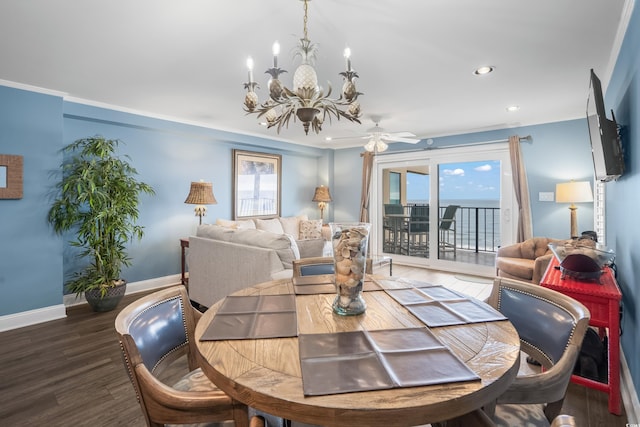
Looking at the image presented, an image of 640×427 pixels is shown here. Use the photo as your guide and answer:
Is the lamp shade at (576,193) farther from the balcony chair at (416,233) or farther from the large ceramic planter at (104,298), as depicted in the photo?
the large ceramic planter at (104,298)

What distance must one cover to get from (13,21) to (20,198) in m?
1.86

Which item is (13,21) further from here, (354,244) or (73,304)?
(73,304)

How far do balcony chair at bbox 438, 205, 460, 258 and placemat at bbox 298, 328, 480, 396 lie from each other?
5.13 meters

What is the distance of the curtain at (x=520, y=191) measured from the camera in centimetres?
469

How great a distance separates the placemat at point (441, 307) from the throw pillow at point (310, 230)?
170 inches

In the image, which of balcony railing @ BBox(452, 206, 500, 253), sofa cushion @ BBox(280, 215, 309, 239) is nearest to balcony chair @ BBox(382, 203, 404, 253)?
balcony railing @ BBox(452, 206, 500, 253)

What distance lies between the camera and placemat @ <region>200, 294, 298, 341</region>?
1135 mm

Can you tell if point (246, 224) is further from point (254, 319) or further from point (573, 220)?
point (573, 220)

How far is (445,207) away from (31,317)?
5984 millimetres

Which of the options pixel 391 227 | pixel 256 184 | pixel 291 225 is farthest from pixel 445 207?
pixel 256 184

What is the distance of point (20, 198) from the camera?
10.5 ft

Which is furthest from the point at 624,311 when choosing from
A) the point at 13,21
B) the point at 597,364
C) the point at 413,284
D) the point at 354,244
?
the point at 13,21

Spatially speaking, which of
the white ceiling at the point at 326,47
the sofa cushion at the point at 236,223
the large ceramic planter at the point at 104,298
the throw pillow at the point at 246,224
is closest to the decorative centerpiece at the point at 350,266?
the white ceiling at the point at 326,47

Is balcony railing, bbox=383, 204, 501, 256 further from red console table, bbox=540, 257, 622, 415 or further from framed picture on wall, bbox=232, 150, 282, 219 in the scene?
red console table, bbox=540, 257, 622, 415
